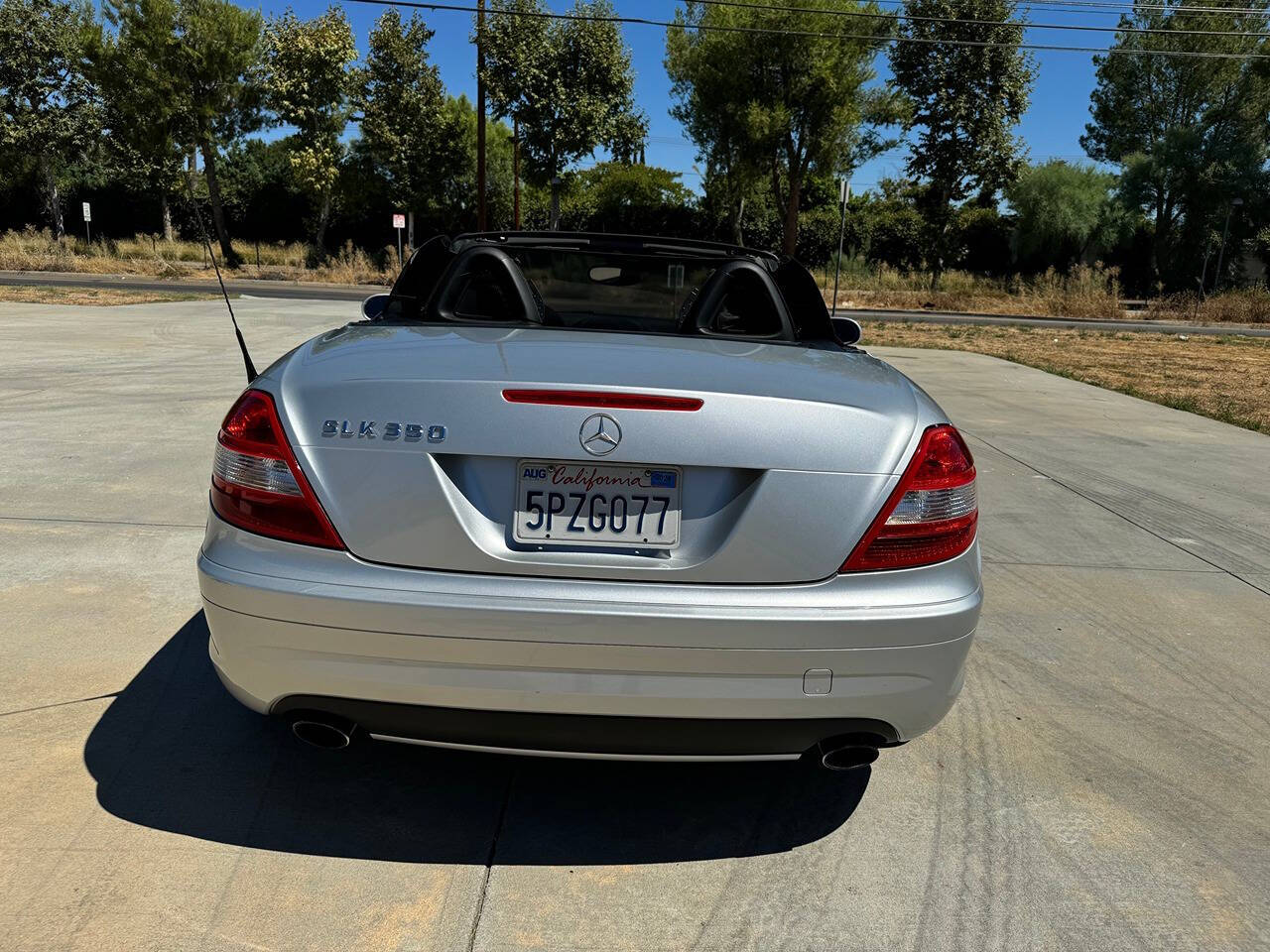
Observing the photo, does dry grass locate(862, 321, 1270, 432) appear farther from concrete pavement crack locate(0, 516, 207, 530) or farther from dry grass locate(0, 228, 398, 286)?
dry grass locate(0, 228, 398, 286)

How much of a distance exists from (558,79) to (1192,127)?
88.5 ft

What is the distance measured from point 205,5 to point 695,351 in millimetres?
38753

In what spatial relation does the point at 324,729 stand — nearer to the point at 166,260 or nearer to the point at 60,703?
the point at 60,703

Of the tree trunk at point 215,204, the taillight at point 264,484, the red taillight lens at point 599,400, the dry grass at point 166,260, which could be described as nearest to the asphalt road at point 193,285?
the dry grass at point 166,260

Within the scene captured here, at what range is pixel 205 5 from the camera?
34.3 metres

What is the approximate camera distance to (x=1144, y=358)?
17.2 m

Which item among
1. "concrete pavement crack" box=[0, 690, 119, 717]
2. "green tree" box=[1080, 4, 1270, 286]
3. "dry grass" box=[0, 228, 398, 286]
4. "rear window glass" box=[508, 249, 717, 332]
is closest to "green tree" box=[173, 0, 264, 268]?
"dry grass" box=[0, 228, 398, 286]

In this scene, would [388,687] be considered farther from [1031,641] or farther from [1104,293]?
[1104,293]

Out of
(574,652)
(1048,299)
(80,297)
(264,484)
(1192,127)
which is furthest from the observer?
(1192,127)

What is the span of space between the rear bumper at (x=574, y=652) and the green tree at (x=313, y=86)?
124 feet

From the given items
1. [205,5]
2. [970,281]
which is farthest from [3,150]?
[970,281]

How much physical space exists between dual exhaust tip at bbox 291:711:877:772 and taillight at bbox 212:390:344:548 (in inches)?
16.7

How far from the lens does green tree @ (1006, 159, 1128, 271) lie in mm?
39844

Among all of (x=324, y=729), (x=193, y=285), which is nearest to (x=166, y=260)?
(x=193, y=285)
